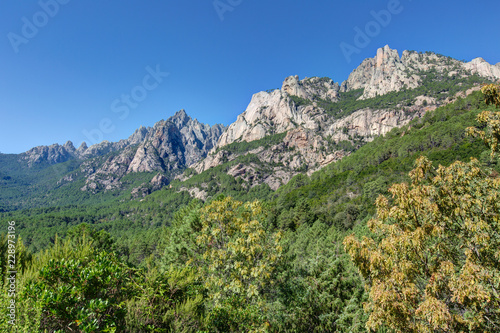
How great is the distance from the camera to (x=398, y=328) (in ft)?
18.1

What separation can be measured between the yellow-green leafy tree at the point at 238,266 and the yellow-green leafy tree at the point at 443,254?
11.1 ft

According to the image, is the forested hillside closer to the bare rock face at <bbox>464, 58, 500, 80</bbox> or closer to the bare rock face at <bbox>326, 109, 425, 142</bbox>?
the bare rock face at <bbox>326, 109, 425, 142</bbox>

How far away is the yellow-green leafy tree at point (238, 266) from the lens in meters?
6.63

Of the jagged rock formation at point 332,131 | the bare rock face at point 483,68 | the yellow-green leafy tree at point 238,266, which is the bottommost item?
the yellow-green leafy tree at point 238,266

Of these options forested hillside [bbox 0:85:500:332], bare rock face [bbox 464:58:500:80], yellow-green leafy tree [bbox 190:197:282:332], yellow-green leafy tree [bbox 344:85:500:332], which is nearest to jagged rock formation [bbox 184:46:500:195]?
bare rock face [bbox 464:58:500:80]

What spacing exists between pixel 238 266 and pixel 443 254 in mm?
6254

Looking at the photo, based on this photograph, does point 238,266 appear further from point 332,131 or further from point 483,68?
point 483,68

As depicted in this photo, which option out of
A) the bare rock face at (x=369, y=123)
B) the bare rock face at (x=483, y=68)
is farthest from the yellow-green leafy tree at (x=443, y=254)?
the bare rock face at (x=483, y=68)

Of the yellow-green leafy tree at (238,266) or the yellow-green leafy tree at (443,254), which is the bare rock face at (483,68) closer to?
the yellow-green leafy tree at (443,254)

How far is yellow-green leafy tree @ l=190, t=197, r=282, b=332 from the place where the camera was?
6.63 metres

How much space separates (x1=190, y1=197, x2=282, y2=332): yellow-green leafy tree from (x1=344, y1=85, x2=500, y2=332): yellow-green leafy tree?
339 centimetres

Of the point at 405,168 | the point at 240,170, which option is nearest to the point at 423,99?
the point at 405,168

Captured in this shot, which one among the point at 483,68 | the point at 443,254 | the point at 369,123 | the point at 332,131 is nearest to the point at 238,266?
the point at 443,254

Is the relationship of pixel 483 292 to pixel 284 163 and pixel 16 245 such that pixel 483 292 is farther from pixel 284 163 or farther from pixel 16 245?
pixel 284 163
